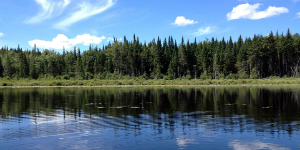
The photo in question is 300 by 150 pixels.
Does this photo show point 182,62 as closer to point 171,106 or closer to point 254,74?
point 254,74

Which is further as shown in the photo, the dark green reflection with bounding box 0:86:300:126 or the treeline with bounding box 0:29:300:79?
the treeline with bounding box 0:29:300:79

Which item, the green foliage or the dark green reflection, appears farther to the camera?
the green foliage

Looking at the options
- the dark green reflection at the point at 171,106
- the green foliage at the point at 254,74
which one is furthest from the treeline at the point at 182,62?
the dark green reflection at the point at 171,106

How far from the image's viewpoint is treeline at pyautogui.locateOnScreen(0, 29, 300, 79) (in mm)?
112425

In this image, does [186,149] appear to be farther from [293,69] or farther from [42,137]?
[293,69]

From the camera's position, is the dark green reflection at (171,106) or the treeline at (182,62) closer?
the dark green reflection at (171,106)

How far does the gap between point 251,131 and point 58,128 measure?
41.9 feet

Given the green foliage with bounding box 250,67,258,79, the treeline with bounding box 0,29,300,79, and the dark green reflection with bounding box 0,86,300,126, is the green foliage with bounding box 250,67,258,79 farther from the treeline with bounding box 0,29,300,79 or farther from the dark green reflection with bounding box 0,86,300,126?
the dark green reflection with bounding box 0,86,300,126

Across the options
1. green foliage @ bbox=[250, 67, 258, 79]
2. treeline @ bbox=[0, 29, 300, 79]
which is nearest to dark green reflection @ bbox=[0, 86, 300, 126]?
green foliage @ bbox=[250, 67, 258, 79]

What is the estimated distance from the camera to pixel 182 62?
425 ft

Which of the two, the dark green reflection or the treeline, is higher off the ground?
the treeline

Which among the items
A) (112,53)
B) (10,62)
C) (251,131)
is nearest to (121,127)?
(251,131)

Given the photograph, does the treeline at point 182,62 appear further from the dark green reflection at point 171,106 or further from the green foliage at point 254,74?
the dark green reflection at point 171,106

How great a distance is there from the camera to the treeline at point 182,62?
369ft
